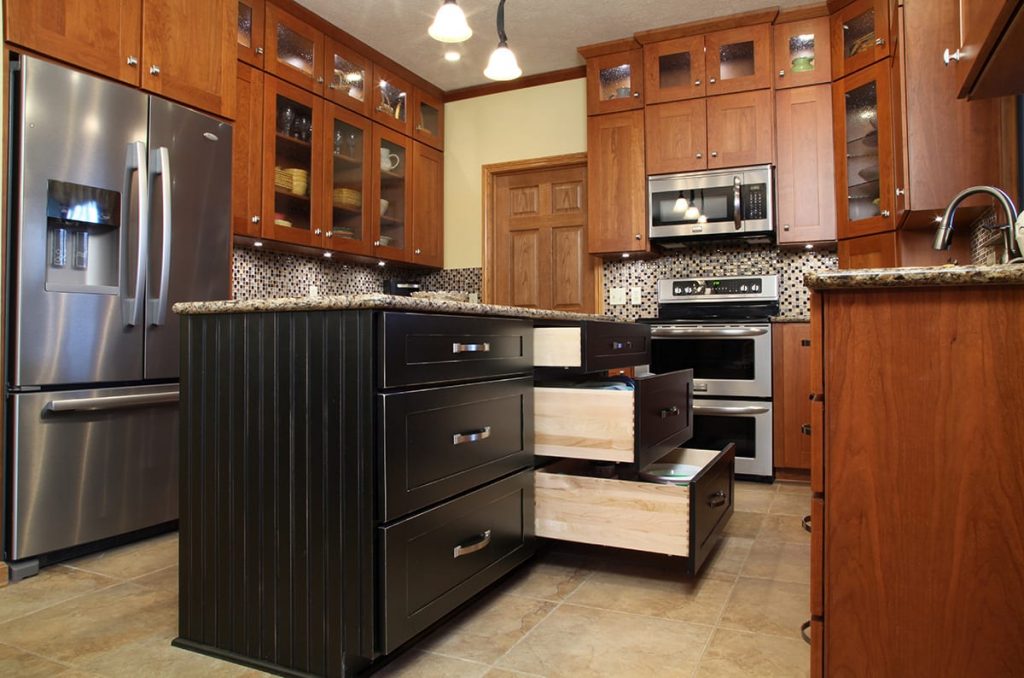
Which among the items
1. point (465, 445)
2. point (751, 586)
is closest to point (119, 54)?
point (465, 445)

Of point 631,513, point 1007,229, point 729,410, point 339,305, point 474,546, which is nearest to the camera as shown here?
point 339,305

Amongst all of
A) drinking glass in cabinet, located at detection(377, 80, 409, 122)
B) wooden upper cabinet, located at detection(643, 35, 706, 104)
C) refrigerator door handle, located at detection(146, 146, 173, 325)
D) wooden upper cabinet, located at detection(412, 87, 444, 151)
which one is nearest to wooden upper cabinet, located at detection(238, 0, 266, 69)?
drinking glass in cabinet, located at detection(377, 80, 409, 122)

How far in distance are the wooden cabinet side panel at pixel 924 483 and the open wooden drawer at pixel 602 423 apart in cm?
78

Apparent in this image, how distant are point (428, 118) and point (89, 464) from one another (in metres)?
3.18

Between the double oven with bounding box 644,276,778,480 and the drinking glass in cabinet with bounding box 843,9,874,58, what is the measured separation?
1.22m

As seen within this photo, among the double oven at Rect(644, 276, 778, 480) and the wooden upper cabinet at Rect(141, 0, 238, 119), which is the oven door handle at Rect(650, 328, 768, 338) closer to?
the double oven at Rect(644, 276, 778, 480)

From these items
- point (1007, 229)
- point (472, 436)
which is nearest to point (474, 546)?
point (472, 436)

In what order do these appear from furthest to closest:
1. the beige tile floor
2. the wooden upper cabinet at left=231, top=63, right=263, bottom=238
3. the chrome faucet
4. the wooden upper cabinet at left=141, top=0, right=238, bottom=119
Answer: the wooden upper cabinet at left=231, top=63, right=263, bottom=238 → the wooden upper cabinet at left=141, top=0, right=238, bottom=119 → the beige tile floor → the chrome faucet

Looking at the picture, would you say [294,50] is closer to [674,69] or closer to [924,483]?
[674,69]

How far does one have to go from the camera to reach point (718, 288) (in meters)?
3.85

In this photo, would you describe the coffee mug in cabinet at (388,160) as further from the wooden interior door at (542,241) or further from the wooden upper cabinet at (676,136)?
the wooden upper cabinet at (676,136)

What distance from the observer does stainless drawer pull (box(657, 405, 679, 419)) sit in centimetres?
215

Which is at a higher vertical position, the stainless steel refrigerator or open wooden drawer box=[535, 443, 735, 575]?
the stainless steel refrigerator

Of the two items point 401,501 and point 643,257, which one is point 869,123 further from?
point 401,501
